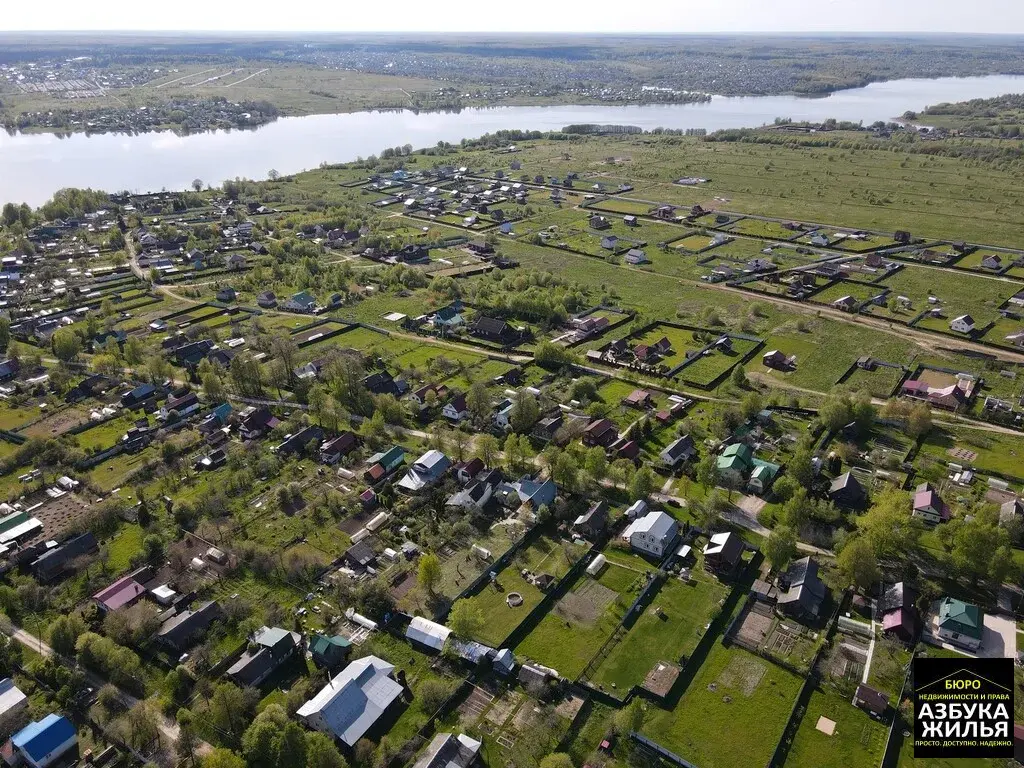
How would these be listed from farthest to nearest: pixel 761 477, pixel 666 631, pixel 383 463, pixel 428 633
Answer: pixel 383 463
pixel 761 477
pixel 666 631
pixel 428 633

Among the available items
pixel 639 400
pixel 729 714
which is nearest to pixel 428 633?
pixel 729 714

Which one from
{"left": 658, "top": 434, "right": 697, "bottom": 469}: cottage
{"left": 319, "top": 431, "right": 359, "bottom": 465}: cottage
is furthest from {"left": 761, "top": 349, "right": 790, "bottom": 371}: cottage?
{"left": 319, "top": 431, "right": 359, "bottom": 465}: cottage

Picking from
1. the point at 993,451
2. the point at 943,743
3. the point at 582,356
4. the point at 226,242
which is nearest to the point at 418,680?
the point at 943,743

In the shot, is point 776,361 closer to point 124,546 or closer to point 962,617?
point 962,617

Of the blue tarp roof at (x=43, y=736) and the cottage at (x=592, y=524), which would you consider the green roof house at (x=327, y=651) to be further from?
the cottage at (x=592, y=524)

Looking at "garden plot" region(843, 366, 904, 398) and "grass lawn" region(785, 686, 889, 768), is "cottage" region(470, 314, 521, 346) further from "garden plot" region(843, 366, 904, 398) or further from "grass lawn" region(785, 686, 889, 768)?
"grass lawn" region(785, 686, 889, 768)

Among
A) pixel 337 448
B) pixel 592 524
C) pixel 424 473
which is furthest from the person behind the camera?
pixel 337 448
